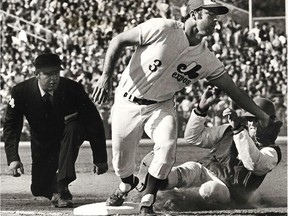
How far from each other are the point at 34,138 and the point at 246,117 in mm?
1582

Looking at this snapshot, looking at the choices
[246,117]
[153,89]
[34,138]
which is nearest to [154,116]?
[153,89]

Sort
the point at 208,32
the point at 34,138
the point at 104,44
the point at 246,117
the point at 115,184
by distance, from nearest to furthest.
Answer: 1. the point at 208,32
2. the point at 246,117
3. the point at 34,138
4. the point at 115,184
5. the point at 104,44

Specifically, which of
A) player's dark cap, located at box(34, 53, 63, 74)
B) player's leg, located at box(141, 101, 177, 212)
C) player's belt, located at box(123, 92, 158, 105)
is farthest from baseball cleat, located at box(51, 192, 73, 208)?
player's belt, located at box(123, 92, 158, 105)

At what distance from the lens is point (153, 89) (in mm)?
3996

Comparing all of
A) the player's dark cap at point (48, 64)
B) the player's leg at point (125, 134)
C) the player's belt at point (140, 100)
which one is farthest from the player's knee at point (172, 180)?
the player's dark cap at point (48, 64)

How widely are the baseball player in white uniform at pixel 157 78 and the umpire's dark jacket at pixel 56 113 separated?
0.64 metres

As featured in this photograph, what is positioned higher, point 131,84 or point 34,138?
point 131,84

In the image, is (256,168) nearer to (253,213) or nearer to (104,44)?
(253,213)

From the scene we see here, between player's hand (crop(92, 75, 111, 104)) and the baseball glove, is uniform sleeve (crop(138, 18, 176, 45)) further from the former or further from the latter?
the baseball glove

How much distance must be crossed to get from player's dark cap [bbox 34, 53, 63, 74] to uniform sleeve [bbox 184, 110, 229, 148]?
3.11 feet

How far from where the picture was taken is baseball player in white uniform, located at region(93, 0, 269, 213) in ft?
12.7

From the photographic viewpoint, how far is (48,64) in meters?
4.80

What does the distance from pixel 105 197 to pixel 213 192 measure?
1.07 metres

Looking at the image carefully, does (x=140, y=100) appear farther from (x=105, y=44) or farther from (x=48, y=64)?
(x=105, y=44)
